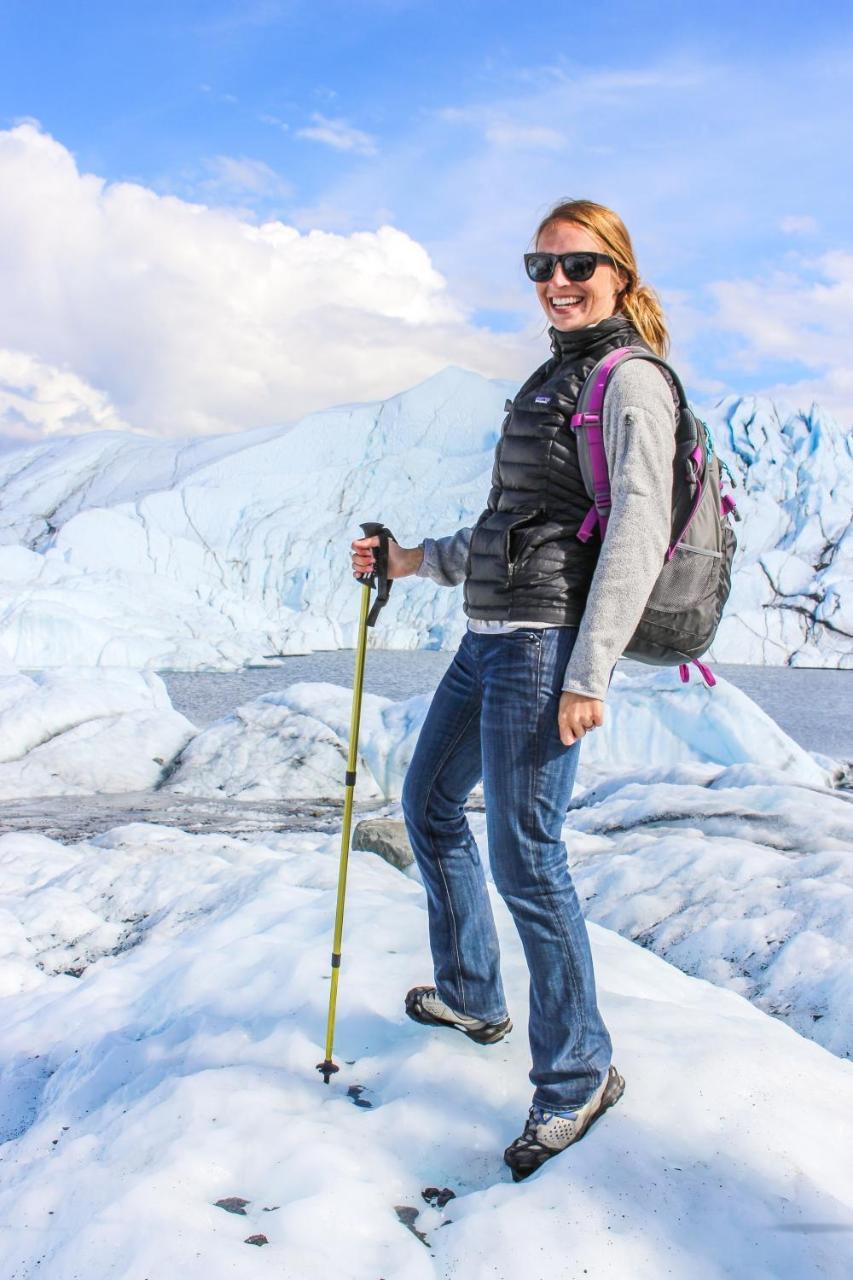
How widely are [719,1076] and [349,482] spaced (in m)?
38.5

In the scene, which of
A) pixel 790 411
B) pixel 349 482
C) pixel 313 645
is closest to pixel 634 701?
pixel 313 645

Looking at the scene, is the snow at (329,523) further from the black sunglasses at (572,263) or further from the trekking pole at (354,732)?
the black sunglasses at (572,263)

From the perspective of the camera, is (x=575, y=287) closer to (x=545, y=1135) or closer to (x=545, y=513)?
(x=545, y=513)

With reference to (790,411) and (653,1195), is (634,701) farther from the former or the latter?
(790,411)

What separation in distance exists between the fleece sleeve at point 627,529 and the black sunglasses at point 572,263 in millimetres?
335

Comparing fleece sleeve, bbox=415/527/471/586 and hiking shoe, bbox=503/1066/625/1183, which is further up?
fleece sleeve, bbox=415/527/471/586

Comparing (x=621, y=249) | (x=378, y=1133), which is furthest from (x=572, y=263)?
(x=378, y=1133)

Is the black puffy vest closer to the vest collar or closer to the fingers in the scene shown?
the vest collar

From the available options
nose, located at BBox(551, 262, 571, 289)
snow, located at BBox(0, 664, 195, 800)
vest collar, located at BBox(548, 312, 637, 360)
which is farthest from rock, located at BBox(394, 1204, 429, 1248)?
snow, located at BBox(0, 664, 195, 800)

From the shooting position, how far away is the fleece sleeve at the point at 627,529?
1.84 meters

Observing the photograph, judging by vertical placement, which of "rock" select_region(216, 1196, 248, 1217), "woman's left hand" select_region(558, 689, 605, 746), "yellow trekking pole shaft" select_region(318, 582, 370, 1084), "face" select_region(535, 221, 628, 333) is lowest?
"rock" select_region(216, 1196, 248, 1217)

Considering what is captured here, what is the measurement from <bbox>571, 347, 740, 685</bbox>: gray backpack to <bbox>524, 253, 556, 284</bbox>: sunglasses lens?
273 millimetres

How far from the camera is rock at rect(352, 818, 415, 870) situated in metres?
5.74

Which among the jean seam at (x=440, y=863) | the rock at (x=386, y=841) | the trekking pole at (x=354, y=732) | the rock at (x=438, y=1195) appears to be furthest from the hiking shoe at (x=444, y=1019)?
the rock at (x=386, y=841)
